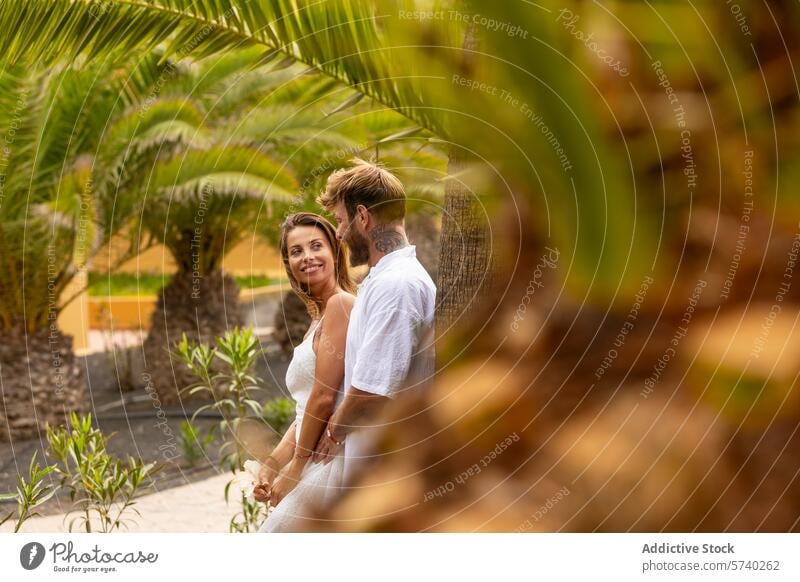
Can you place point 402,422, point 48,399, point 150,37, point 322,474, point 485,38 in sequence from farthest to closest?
point 48,399 → point 150,37 → point 322,474 → point 402,422 → point 485,38

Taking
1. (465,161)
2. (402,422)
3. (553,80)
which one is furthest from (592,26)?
(402,422)

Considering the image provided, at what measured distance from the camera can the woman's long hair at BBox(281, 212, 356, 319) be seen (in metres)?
1.87

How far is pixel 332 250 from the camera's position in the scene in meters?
1.88

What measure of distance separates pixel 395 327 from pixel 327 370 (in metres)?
0.20

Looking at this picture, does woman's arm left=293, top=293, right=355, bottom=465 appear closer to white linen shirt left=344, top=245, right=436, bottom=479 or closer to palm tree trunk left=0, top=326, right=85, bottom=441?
white linen shirt left=344, top=245, right=436, bottom=479

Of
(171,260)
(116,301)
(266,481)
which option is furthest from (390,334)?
(171,260)

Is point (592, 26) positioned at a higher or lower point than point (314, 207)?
higher

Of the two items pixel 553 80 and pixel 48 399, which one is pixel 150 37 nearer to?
pixel 553 80

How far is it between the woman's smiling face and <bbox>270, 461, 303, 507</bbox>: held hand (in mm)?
420

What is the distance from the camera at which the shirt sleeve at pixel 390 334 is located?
174 cm

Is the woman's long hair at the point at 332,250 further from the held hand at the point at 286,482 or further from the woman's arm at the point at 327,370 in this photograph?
the held hand at the point at 286,482

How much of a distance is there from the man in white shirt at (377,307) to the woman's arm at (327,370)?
0.03m

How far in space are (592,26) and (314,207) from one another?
2.96 ft

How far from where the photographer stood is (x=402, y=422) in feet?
5.72
